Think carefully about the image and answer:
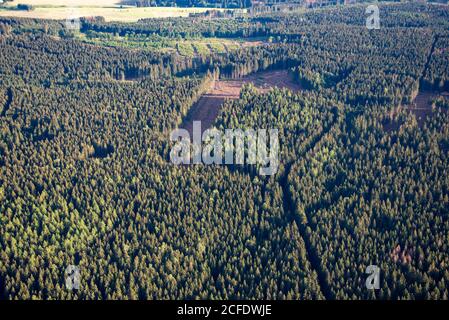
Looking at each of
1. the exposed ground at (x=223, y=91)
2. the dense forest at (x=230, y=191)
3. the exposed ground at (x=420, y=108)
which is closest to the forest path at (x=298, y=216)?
the dense forest at (x=230, y=191)

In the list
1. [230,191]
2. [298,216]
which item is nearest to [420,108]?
[298,216]

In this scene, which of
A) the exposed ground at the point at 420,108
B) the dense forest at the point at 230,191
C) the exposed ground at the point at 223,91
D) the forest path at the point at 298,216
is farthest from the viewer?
the exposed ground at the point at 223,91

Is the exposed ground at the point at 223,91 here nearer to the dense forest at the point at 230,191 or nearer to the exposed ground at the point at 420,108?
the dense forest at the point at 230,191

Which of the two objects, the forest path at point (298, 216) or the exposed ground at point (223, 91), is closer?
the forest path at point (298, 216)

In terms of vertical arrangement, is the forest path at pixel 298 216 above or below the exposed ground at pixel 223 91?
below

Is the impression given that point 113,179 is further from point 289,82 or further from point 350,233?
point 289,82

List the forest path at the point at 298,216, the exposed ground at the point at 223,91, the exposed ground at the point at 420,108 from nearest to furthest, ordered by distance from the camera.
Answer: the forest path at the point at 298,216
the exposed ground at the point at 420,108
the exposed ground at the point at 223,91
